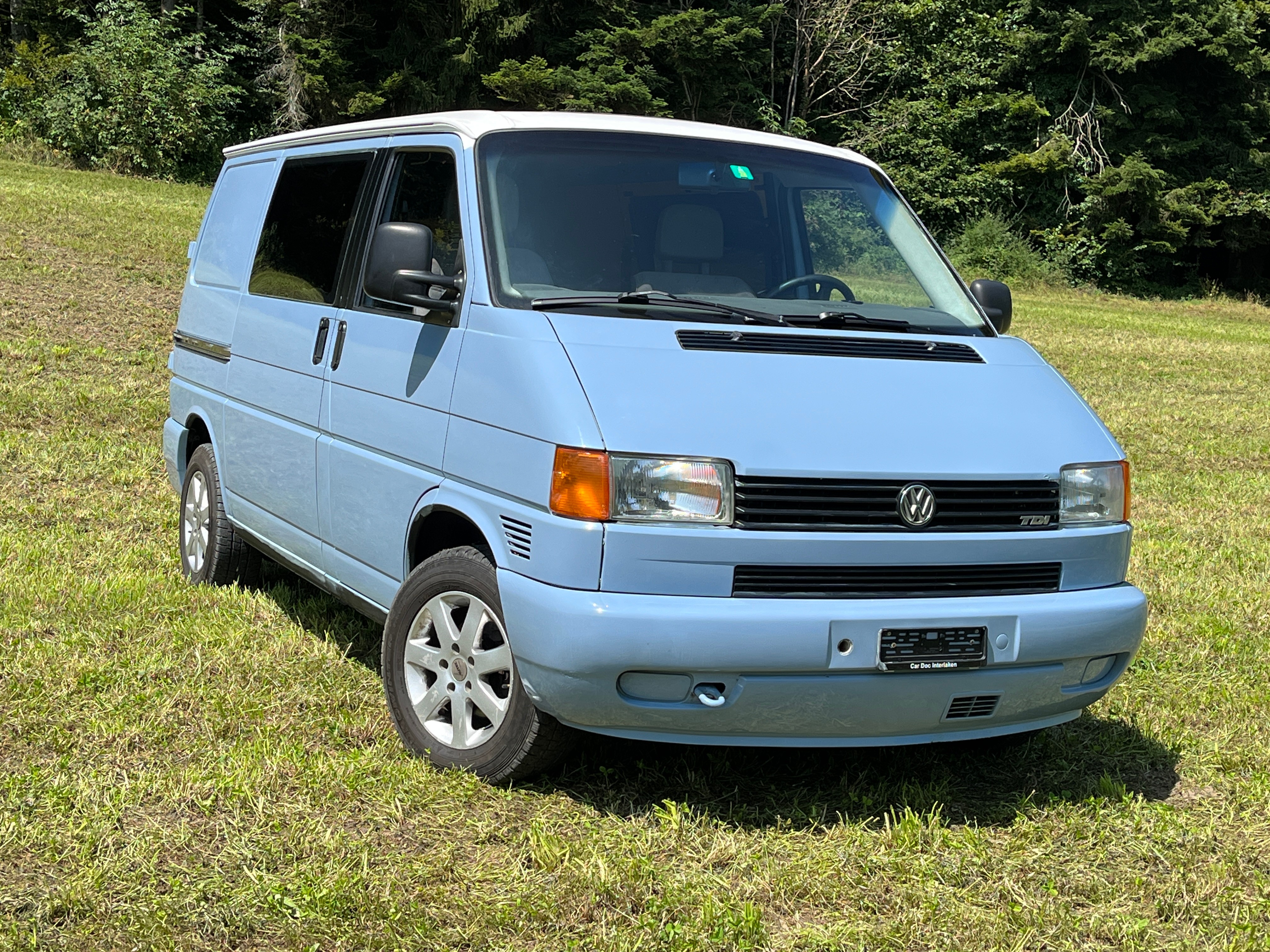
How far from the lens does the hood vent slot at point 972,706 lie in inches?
155

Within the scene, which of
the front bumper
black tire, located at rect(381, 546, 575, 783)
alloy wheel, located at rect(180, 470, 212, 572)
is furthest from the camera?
alloy wheel, located at rect(180, 470, 212, 572)

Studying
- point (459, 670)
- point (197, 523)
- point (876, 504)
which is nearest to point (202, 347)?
point (197, 523)

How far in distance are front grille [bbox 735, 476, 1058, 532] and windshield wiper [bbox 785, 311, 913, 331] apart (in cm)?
82

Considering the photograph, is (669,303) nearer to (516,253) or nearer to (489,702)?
(516,253)

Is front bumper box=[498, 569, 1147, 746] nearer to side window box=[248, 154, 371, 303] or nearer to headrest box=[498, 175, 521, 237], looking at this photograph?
headrest box=[498, 175, 521, 237]

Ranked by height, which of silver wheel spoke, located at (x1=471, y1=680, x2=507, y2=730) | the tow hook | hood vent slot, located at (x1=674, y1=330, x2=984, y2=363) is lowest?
silver wheel spoke, located at (x1=471, y1=680, x2=507, y2=730)

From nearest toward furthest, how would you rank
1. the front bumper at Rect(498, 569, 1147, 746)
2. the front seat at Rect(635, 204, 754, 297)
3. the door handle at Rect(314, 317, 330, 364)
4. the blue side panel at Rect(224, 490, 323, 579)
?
1. the front bumper at Rect(498, 569, 1147, 746)
2. the front seat at Rect(635, 204, 754, 297)
3. the door handle at Rect(314, 317, 330, 364)
4. the blue side panel at Rect(224, 490, 323, 579)

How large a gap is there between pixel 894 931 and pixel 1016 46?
38.3m

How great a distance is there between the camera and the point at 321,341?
5.18m

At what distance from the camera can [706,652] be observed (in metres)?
3.64

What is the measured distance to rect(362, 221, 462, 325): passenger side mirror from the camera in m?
4.33

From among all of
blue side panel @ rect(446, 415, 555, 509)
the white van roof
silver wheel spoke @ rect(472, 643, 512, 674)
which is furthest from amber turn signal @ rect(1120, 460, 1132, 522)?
silver wheel spoke @ rect(472, 643, 512, 674)

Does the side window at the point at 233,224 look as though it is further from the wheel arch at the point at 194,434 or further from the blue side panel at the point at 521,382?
the blue side panel at the point at 521,382

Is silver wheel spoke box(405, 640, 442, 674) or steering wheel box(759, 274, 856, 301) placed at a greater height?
steering wheel box(759, 274, 856, 301)
